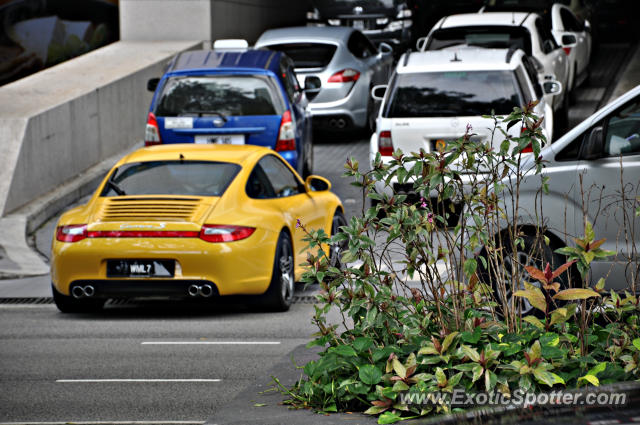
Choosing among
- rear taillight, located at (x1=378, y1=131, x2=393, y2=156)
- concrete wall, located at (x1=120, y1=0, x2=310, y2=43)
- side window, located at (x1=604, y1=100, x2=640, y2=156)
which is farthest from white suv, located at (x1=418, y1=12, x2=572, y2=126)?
side window, located at (x1=604, y1=100, x2=640, y2=156)

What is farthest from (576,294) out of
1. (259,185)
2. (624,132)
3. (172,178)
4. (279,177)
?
(279,177)

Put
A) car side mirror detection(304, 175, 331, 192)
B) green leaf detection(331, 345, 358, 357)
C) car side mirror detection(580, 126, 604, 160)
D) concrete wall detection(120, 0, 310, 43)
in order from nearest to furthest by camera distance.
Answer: green leaf detection(331, 345, 358, 357) < car side mirror detection(580, 126, 604, 160) < car side mirror detection(304, 175, 331, 192) < concrete wall detection(120, 0, 310, 43)

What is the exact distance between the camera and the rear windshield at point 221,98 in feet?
47.9

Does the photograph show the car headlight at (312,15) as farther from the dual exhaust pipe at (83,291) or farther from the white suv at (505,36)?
the dual exhaust pipe at (83,291)

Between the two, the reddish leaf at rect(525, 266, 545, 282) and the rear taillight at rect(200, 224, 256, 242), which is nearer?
the reddish leaf at rect(525, 266, 545, 282)

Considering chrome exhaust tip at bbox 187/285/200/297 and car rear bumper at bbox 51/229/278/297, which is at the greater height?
car rear bumper at bbox 51/229/278/297

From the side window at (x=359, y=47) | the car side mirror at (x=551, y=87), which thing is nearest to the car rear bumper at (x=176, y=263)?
the car side mirror at (x=551, y=87)

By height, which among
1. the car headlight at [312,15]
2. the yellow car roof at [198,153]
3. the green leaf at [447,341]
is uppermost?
the green leaf at [447,341]

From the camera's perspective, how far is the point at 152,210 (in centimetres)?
989

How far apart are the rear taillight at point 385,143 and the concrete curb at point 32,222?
3.94 m

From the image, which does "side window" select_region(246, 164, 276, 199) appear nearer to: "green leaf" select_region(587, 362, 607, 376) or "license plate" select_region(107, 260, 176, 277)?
"license plate" select_region(107, 260, 176, 277)

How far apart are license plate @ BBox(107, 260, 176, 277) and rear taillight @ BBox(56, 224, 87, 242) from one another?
383mm

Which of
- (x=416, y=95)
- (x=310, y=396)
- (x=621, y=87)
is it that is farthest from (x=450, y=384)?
(x=621, y=87)

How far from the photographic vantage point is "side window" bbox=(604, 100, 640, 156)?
8406mm
